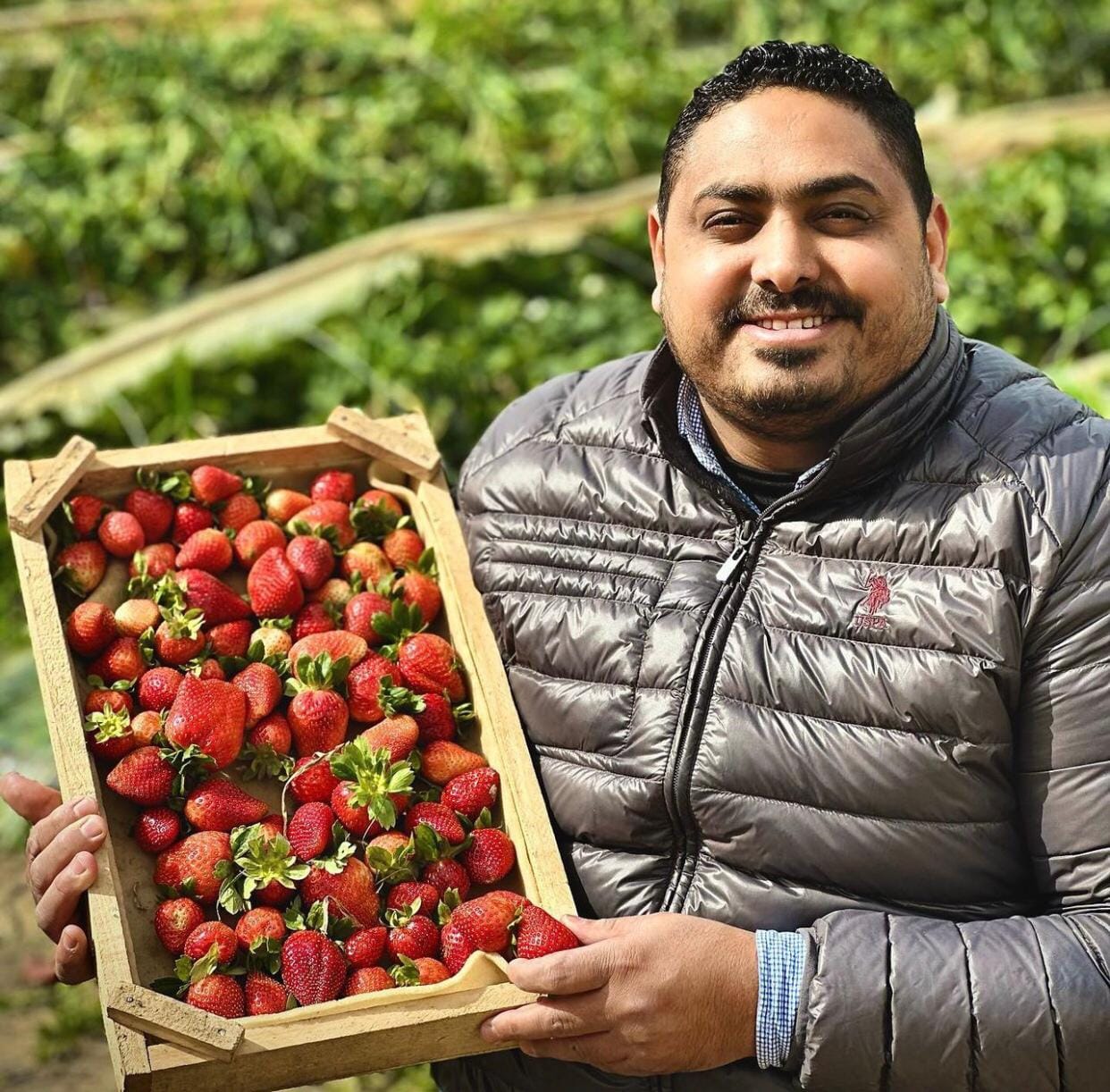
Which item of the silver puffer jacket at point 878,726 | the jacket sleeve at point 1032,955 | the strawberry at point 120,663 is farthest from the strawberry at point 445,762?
the jacket sleeve at point 1032,955

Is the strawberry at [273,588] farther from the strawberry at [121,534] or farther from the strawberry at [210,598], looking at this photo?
the strawberry at [121,534]

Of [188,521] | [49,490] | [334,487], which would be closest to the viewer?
[49,490]

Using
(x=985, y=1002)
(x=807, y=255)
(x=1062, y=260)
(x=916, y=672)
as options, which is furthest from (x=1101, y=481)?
(x=1062, y=260)

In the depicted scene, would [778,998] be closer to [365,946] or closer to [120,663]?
[365,946]

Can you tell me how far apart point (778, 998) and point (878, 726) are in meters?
0.38

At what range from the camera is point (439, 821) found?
81.0 inches

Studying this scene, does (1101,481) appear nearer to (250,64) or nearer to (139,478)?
(139,478)

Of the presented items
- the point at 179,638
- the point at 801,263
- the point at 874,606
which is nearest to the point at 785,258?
the point at 801,263

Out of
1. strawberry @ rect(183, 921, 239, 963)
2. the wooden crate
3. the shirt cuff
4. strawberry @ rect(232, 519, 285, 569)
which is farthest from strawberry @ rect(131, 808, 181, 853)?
the shirt cuff

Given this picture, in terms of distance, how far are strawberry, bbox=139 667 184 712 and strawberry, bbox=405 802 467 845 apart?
0.40 meters

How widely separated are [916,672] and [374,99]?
5313mm

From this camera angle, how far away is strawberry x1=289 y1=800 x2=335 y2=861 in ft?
6.62

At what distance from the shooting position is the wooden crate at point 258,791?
1.75 metres

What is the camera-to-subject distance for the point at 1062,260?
529cm
